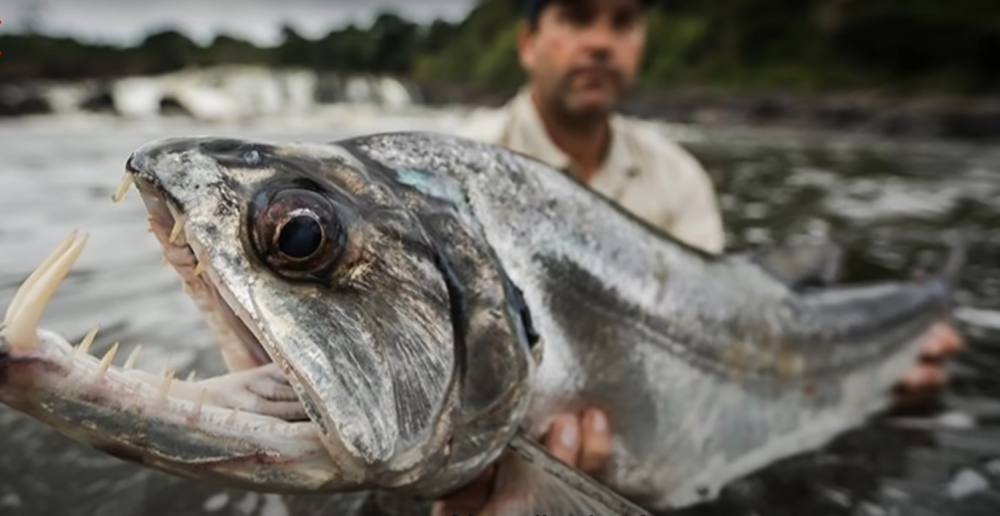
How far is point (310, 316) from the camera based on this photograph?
174 cm

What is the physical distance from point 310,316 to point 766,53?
157 feet

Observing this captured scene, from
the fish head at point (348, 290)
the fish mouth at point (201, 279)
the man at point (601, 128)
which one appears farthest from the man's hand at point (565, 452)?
the man at point (601, 128)

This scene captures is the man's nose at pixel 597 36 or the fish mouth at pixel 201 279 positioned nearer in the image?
the fish mouth at pixel 201 279

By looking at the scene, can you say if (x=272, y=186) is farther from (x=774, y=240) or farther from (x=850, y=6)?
(x=850, y=6)

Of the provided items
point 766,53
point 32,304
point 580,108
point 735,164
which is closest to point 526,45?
point 580,108

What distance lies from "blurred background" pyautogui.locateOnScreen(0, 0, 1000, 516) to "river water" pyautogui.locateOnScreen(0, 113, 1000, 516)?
0.01m

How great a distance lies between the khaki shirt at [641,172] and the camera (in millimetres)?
4906

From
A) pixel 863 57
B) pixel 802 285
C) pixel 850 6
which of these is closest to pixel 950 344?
pixel 802 285

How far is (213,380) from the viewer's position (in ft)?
6.22

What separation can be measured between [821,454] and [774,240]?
523 cm

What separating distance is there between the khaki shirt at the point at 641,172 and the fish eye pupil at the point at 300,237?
307 centimetres

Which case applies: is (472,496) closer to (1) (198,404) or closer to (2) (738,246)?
(1) (198,404)

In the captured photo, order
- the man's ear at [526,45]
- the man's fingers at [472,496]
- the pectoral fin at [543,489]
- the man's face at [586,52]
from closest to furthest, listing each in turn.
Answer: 1. the pectoral fin at [543,489]
2. the man's fingers at [472,496]
3. the man's face at [586,52]
4. the man's ear at [526,45]

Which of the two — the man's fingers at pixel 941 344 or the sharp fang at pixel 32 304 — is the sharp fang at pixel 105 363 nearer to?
the sharp fang at pixel 32 304
